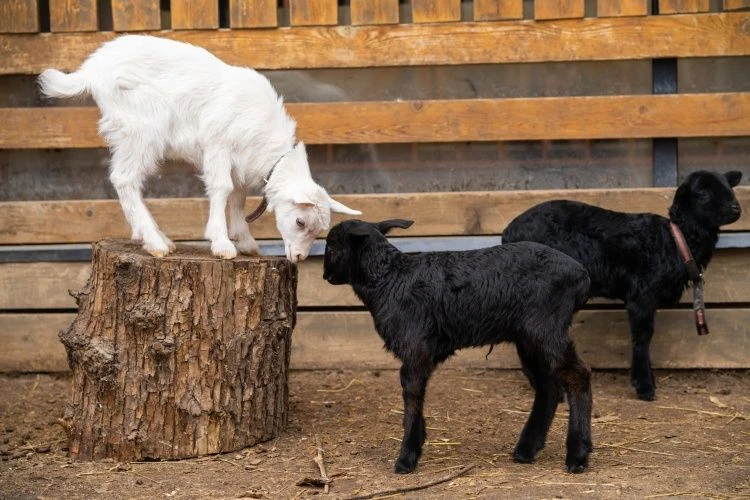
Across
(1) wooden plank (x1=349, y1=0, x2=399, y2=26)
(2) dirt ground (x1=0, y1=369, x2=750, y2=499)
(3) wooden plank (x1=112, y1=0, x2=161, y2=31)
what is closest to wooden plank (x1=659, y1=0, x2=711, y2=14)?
(1) wooden plank (x1=349, y1=0, x2=399, y2=26)

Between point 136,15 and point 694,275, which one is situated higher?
point 136,15

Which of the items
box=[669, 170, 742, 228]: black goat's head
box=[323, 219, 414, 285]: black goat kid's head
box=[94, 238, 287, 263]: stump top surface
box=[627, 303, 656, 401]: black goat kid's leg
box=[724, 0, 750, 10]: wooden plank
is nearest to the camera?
box=[323, 219, 414, 285]: black goat kid's head

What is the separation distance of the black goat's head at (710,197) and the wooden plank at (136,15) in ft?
11.8

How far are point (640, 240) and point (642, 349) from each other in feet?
2.28

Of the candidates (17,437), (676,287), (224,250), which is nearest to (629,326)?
(676,287)

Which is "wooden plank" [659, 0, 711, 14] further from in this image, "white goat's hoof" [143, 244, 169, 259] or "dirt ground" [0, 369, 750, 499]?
"white goat's hoof" [143, 244, 169, 259]

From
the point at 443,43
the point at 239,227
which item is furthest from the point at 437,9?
the point at 239,227

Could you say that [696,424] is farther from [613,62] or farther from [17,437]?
[17,437]

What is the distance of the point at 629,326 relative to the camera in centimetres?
682

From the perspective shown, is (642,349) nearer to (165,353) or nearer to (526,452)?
(526,452)

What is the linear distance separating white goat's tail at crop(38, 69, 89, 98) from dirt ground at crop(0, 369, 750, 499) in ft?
6.29

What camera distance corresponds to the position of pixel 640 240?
638 cm

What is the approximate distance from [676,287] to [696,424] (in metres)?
0.93

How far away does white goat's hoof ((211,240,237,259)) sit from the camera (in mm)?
5359
